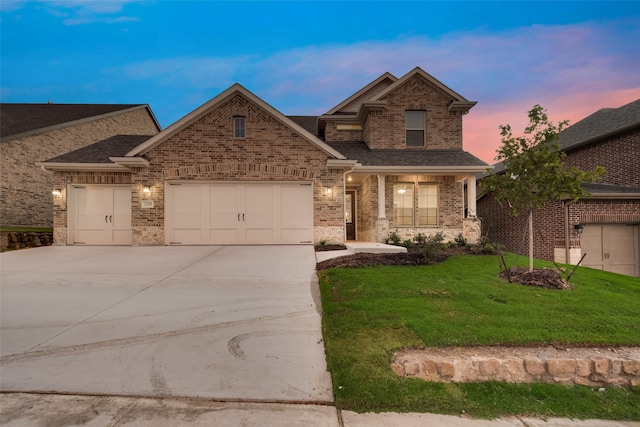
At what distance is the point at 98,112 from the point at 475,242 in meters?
23.5

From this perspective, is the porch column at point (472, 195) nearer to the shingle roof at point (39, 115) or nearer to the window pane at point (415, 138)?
the window pane at point (415, 138)

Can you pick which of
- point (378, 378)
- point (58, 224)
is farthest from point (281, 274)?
point (58, 224)

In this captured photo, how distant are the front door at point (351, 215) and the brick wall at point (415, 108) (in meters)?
3.04

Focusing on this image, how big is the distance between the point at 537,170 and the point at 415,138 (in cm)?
826

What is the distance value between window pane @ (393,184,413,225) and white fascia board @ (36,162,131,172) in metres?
10.9

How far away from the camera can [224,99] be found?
37.0ft

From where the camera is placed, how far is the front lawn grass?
289 centimetres

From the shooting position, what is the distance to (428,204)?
13.2 m

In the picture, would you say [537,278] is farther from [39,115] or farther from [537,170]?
[39,115]

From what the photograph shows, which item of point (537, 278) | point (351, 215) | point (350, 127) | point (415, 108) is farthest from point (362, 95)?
point (537, 278)

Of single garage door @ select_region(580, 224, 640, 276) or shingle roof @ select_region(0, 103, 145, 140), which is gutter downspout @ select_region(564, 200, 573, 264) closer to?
single garage door @ select_region(580, 224, 640, 276)

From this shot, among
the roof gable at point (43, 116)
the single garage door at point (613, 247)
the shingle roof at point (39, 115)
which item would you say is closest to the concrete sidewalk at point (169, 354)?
the single garage door at point (613, 247)

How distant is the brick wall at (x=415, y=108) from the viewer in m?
13.8

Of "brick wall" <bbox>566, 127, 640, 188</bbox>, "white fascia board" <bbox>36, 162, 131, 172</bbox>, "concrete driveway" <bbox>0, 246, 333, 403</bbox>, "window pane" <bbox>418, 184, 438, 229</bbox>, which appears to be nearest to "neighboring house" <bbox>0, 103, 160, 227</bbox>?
Result: "white fascia board" <bbox>36, 162, 131, 172</bbox>
